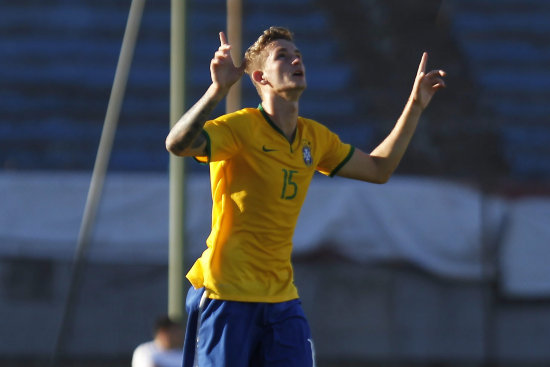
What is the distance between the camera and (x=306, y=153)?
13.2 ft

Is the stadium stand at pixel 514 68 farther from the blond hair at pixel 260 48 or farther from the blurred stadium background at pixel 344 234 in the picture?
the blond hair at pixel 260 48

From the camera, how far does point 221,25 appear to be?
13.6 meters

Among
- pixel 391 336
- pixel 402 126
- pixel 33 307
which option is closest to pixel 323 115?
pixel 391 336

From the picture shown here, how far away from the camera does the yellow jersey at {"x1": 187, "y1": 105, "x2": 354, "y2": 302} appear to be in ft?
12.8

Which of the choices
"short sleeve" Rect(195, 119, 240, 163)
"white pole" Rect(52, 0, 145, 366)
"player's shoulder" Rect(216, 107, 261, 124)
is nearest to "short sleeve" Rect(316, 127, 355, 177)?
"player's shoulder" Rect(216, 107, 261, 124)

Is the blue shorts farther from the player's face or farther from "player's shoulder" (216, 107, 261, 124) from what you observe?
the player's face

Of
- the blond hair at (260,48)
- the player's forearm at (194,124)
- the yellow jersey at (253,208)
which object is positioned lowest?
the yellow jersey at (253,208)

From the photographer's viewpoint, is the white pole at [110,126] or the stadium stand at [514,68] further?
the stadium stand at [514,68]

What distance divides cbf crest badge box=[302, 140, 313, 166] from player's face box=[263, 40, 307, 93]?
0.81 ft

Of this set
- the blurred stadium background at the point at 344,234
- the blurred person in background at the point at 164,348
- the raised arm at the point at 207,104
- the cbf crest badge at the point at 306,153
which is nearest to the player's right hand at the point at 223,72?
the raised arm at the point at 207,104

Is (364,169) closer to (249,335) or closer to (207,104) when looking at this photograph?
(249,335)

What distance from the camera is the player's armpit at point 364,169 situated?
14.1ft

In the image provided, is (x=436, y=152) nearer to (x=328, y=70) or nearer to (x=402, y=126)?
(x=328, y=70)

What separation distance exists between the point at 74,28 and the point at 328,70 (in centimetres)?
312
